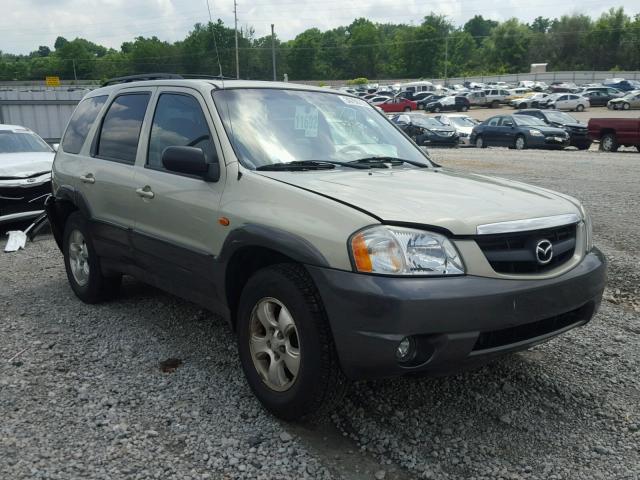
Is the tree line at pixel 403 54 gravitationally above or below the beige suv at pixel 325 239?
above

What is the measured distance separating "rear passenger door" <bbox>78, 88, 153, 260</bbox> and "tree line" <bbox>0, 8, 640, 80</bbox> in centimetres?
8796

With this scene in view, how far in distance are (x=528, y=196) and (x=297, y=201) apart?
1.34 m

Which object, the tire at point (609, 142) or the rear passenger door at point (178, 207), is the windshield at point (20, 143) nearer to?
the rear passenger door at point (178, 207)

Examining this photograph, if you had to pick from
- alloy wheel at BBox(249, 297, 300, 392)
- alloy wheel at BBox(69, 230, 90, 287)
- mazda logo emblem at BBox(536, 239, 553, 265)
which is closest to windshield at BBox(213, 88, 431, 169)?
alloy wheel at BBox(249, 297, 300, 392)

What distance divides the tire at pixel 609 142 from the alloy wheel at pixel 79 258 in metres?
20.5

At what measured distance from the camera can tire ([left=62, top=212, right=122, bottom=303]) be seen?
5.32 meters

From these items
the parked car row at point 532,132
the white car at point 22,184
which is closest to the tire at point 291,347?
the white car at point 22,184

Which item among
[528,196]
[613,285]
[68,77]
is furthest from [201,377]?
[68,77]

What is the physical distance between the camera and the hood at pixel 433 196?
3.05 m

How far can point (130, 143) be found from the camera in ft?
15.6

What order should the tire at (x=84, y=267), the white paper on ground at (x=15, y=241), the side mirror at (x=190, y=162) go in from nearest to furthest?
1. the side mirror at (x=190, y=162)
2. the tire at (x=84, y=267)
3. the white paper on ground at (x=15, y=241)

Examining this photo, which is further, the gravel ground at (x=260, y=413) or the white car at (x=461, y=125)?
the white car at (x=461, y=125)

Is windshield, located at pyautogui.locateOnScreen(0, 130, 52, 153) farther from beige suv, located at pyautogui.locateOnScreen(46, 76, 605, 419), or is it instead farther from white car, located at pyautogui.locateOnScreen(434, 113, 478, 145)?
white car, located at pyautogui.locateOnScreen(434, 113, 478, 145)

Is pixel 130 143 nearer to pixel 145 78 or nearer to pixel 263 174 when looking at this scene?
pixel 145 78
